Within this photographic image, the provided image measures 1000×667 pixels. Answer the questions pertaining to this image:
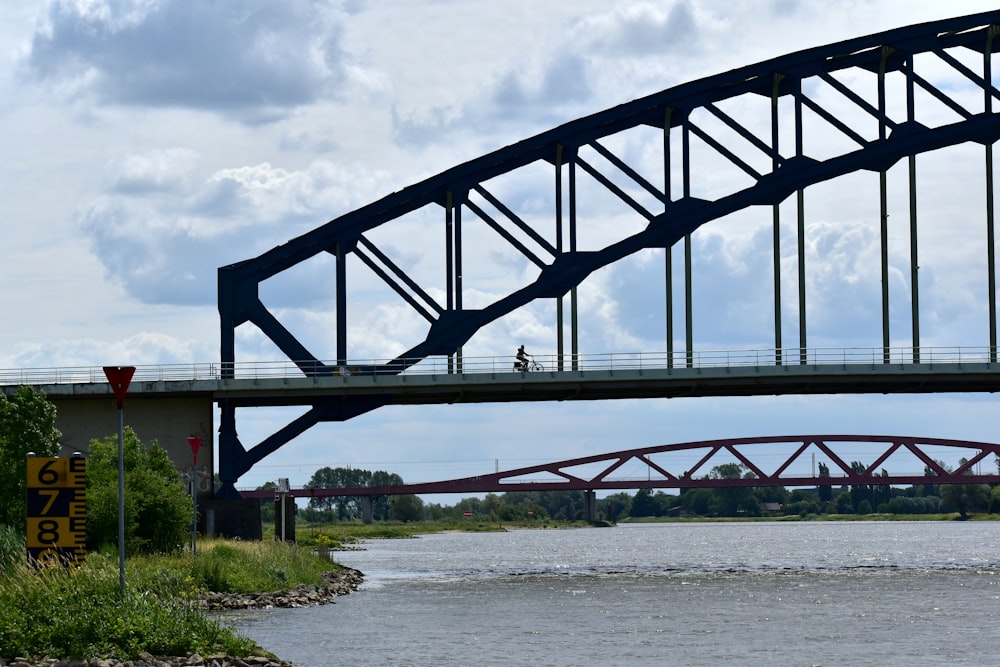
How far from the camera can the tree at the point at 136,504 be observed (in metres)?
48.8

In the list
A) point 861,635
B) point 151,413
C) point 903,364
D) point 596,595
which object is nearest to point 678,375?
point 903,364

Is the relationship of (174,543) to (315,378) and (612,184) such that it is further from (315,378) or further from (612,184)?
(612,184)

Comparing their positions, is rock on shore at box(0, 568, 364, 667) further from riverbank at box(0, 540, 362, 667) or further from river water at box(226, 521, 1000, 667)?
river water at box(226, 521, 1000, 667)

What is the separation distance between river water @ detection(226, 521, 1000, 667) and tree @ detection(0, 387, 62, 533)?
31.2ft

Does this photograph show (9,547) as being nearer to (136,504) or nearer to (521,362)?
(136,504)

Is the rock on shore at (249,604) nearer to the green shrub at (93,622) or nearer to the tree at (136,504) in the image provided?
the green shrub at (93,622)

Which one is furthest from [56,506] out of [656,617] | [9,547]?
[656,617]

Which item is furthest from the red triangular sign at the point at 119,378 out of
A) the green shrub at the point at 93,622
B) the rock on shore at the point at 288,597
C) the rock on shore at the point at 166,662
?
the rock on shore at the point at 288,597

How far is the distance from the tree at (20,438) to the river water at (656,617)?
31.2 ft

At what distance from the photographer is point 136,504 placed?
50500mm

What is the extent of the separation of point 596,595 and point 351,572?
13238 millimetres

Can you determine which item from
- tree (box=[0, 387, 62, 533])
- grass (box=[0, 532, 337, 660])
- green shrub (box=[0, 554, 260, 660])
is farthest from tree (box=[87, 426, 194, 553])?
green shrub (box=[0, 554, 260, 660])

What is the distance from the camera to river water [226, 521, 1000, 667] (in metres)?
35.2

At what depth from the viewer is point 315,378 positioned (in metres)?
67.0
